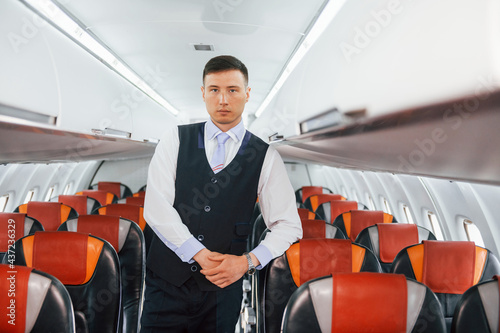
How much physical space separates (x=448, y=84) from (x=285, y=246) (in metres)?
0.96

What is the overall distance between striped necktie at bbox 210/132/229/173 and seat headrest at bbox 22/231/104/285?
3.59 ft

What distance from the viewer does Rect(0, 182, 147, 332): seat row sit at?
170cm

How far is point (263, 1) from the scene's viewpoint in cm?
282

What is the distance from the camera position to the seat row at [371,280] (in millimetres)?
1678

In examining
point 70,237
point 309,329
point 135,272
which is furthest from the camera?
point 135,272

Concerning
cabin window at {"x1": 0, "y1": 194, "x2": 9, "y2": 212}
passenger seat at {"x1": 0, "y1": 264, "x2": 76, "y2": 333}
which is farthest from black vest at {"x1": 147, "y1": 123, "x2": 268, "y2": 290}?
Result: cabin window at {"x1": 0, "y1": 194, "x2": 9, "y2": 212}

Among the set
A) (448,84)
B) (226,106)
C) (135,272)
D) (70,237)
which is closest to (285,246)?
(226,106)

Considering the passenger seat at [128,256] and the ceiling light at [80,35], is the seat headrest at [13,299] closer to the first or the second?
the passenger seat at [128,256]

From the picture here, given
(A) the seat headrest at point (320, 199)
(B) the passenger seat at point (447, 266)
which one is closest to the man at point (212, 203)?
(B) the passenger seat at point (447, 266)

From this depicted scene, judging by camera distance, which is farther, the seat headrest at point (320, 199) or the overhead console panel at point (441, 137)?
the seat headrest at point (320, 199)

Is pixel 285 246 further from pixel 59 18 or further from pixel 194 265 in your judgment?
pixel 59 18

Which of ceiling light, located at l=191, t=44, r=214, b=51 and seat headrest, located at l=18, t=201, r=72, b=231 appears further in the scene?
seat headrest, located at l=18, t=201, r=72, b=231

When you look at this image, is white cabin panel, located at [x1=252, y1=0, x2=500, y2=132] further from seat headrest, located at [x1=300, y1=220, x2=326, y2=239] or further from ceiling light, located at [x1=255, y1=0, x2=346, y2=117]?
seat headrest, located at [x1=300, y1=220, x2=326, y2=239]

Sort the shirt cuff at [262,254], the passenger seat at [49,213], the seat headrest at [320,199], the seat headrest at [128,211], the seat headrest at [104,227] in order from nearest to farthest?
the shirt cuff at [262,254]
the seat headrest at [104,227]
the passenger seat at [49,213]
the seat headrest at [128,211]
the seat headrest at [320,199]
